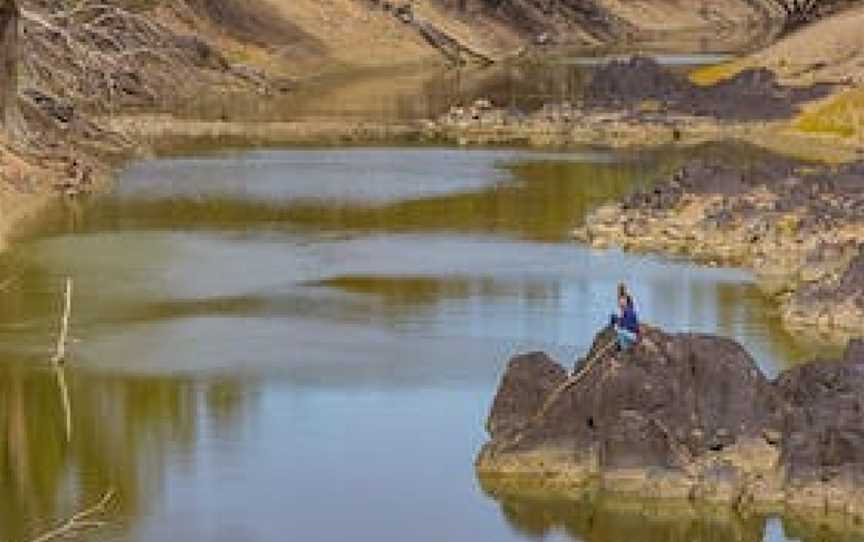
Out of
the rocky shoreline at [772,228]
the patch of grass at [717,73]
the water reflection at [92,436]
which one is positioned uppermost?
the patch of grass at [717,73]

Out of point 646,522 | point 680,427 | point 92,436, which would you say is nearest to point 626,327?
point 680,427

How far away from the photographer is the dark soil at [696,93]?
63.2 meters

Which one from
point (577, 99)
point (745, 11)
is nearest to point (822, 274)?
point (577, 99)

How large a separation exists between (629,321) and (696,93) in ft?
148

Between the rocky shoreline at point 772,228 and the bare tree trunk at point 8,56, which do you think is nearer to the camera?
the rocky shoreline at point 772,228

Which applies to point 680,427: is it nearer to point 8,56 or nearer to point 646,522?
point 646,522

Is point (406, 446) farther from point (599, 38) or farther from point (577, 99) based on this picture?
point (599, 38)

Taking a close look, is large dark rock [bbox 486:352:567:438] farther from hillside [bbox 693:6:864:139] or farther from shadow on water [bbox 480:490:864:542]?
hillside [bbox 693:6:864:139]

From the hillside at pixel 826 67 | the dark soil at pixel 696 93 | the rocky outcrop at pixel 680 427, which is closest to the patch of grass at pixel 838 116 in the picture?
the hillside at pixel 826 67

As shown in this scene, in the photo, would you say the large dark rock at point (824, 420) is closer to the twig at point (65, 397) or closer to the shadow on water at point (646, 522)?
the shadow on water at point (646, 522)

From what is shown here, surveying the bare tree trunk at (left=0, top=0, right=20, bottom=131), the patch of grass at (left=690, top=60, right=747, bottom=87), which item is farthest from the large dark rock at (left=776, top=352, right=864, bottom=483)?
the patch of grass at (left=690, top=60, right=747, bottom=87)

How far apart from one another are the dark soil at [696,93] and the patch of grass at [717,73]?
92 cm

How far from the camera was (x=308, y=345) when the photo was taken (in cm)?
2858

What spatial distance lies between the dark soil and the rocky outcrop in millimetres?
40214
